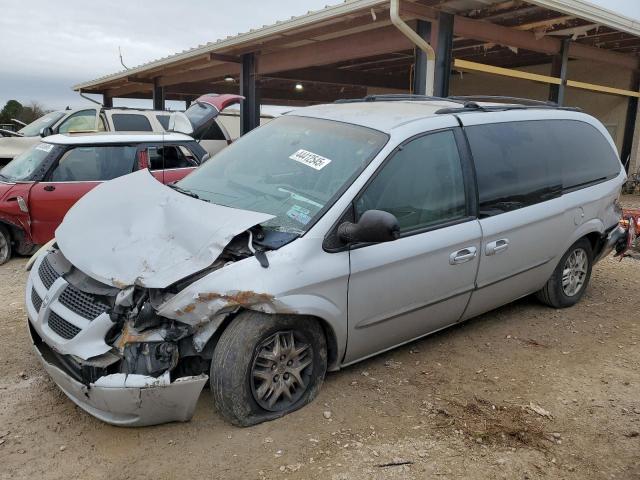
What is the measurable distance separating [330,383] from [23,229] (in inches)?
192

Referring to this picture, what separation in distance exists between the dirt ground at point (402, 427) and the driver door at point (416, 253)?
0.34 m

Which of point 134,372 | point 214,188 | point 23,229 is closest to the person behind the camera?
point 134,372

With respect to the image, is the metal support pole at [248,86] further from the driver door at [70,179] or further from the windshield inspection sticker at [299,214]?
the windshield inspection sticker at [299,214]

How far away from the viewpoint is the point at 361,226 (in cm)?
292

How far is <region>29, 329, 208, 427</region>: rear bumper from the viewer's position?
102 inches

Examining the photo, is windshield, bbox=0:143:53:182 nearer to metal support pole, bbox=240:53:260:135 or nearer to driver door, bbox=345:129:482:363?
driver door, bbox=345:129:482:363

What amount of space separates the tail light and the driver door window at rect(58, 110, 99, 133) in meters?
3.29

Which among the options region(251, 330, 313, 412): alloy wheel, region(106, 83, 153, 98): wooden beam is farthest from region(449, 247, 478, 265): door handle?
region(106, 83, 153, 98): wooden beam

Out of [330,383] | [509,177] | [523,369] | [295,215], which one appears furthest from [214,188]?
[523,369]

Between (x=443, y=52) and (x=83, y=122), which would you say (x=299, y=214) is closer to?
(x=443, y=52)

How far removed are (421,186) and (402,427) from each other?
1.51 meters

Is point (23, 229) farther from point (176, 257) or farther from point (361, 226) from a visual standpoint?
point (361, 226)

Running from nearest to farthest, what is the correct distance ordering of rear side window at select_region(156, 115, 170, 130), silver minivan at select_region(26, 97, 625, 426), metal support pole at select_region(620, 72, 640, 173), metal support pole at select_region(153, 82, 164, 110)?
silver minivan at select_region(26, 97, 625, 426), rear side window at select_region(156, 115, 170, 130), metal support pole at select_region(620, 72, 640, 173), metal support pole at select_region(153, 82, 164, 110)

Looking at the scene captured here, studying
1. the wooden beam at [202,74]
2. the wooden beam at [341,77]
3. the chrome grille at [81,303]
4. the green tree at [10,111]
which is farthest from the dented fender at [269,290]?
the green tree at [10,111]
